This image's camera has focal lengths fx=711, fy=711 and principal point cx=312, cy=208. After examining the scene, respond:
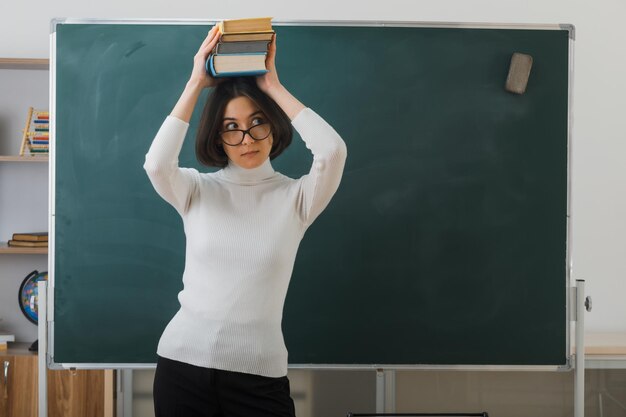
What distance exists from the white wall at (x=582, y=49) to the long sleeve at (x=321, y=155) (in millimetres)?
1563

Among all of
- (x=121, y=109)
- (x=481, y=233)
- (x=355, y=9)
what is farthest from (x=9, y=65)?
(x=481, y=233)

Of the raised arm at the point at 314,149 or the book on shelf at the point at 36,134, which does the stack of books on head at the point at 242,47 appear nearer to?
the raised arm at the point at 314,149

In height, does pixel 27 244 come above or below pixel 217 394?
above

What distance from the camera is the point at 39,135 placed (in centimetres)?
308

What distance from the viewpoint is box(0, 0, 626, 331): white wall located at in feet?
10.5

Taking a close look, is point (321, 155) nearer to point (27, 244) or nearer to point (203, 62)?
point (203, 62)

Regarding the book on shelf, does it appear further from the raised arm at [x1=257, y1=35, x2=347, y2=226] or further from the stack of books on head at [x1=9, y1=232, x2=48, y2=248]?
the raised arm at [x1=257, y1=35, x2=347, y2=226]

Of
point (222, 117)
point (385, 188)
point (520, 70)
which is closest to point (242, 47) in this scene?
point (222, 117)

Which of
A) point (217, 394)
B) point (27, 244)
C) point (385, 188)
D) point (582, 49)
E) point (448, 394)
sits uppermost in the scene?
point (582, 49)

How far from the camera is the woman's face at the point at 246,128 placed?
1.94 meters

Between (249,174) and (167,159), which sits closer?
(167,159)

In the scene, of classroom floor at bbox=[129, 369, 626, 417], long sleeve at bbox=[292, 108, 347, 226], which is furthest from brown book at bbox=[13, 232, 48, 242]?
long sleeve at bbox=[292, 108, 347, 226]

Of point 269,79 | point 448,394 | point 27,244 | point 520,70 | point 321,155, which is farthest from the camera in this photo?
point 448,394

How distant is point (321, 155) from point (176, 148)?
0.37m
